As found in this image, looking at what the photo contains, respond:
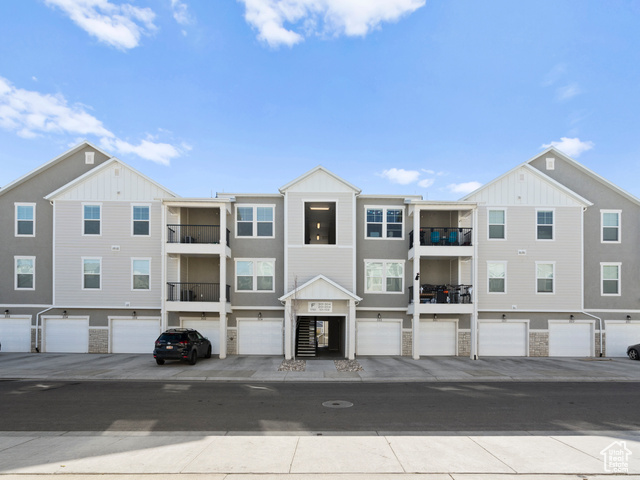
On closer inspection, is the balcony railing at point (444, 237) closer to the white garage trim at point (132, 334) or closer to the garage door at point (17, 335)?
the white garage trim at point (132, 334)

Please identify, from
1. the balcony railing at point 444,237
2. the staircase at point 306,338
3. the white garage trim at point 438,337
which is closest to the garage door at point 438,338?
the white garage trim at point 438,337

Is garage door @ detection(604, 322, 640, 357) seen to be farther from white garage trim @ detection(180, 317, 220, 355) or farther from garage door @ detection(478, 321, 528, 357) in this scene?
white garage trim @ detection(180, 317, 220, 355)

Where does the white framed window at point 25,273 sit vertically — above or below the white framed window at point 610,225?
below

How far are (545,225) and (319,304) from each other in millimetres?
13108

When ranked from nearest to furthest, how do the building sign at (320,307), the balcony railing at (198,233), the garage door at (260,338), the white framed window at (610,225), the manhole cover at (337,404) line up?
the manhole cover at (337,404) < the building sign at (320,307) < the garage door at (260,338) < the balcony railing at (198,233) < the white framed window at (610,225)

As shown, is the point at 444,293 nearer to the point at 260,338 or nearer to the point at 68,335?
the point at 260,338

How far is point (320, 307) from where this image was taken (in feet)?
68.3

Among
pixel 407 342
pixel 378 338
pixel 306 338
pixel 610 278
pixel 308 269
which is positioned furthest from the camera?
pixel 306 338

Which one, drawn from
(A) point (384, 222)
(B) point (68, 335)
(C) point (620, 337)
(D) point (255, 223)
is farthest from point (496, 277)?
→ (B) point (68, 335)

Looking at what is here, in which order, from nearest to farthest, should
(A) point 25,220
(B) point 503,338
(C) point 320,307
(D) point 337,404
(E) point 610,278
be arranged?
(D) point 337,404 < (C) point 320,307 < (B) point 503,338 < (E) point 610,278 < (A) point 25,220

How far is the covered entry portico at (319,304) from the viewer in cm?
2052

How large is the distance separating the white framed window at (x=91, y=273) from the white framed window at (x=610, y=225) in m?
27.7

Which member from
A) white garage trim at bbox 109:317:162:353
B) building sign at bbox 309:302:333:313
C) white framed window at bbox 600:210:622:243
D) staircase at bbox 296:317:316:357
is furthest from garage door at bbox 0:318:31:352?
white framed window at bbox 600:210:622:243

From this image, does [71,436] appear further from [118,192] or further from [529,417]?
[118,192]
